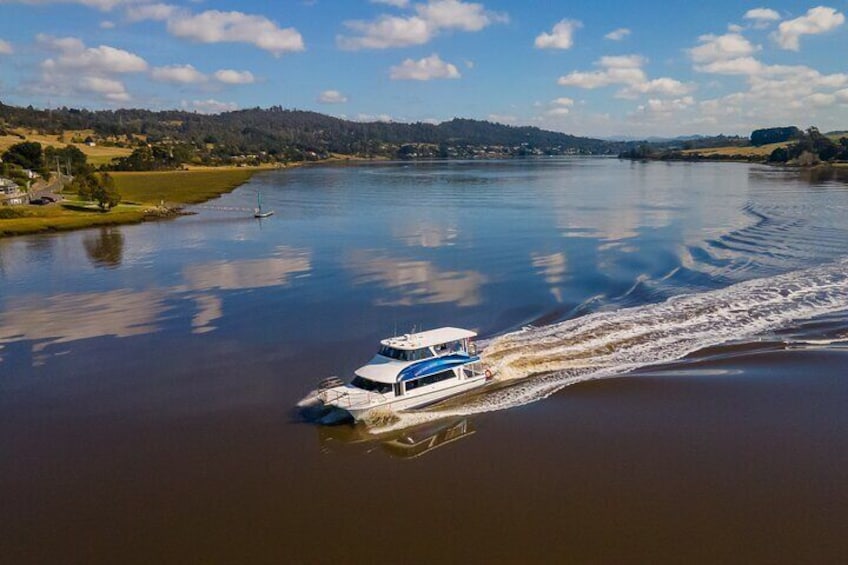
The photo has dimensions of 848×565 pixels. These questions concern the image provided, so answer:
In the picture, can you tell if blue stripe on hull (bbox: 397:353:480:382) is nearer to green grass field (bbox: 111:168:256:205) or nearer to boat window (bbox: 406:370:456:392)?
boat window (bbox: 406:370:456:392)

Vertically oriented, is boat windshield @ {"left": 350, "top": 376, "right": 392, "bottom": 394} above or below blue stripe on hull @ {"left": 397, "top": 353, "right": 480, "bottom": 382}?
below

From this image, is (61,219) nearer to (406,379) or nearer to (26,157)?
(406,379)

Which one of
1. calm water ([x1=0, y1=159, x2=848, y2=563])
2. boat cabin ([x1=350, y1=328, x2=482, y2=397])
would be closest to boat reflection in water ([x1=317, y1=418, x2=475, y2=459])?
calm water ([x1=0, y1=159, x2=848, y2=563])

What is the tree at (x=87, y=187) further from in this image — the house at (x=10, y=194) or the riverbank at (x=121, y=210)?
the house at (x=10, y=194)

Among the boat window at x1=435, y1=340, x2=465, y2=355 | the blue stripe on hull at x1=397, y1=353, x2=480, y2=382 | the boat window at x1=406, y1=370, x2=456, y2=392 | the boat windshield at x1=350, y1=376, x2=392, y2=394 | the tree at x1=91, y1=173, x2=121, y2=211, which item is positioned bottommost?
the boat window at x1=406, y1=370, x2=456, y2=392

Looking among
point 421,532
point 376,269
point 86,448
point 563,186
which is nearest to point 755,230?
point 376,269

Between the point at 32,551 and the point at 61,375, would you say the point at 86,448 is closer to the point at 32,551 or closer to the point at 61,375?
the point at 32,551
